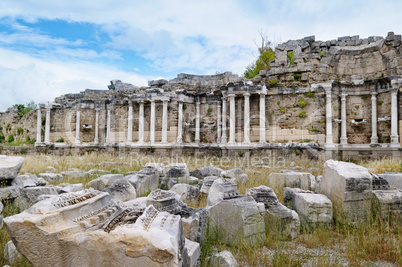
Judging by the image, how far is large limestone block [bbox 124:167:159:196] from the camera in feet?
22.3

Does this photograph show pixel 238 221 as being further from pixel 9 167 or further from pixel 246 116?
pixel 246 116

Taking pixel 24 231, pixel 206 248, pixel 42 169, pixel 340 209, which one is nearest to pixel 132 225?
pixel 24 231

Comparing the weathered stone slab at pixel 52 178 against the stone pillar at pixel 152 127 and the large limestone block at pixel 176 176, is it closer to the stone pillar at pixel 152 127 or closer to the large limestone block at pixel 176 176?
the large limestone block at pixel 176 176

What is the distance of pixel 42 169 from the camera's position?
10.8m

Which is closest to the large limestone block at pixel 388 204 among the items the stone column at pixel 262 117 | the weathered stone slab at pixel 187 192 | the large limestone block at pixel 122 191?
the weathered stone slab at pixel 187 192

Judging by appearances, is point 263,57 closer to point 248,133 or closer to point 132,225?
point 248,133

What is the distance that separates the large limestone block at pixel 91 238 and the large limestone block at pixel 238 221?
1368mm

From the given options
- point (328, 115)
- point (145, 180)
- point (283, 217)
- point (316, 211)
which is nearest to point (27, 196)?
point (145, 180)

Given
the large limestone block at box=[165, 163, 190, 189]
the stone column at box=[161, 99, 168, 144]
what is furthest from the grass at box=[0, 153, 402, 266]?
the stone column at box=[161, 99, 168, 144]

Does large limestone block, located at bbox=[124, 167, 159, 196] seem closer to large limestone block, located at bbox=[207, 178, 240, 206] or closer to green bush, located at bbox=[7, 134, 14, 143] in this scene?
large limestone block, located at bbox=[207, 178, 240, 206]

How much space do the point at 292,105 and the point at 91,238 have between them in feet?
45.3

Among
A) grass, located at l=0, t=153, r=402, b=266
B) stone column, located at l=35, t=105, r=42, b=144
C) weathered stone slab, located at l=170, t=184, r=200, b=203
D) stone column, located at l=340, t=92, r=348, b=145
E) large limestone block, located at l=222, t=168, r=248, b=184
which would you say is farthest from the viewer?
stone column, located at l=35, t=105, r=42, b=144

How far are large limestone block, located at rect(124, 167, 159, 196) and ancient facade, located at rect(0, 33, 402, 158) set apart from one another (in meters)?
7.46

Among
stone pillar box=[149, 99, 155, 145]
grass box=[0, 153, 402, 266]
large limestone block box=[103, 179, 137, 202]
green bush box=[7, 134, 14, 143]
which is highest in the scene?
stone pillar box=[149, 99, 155, 145]
